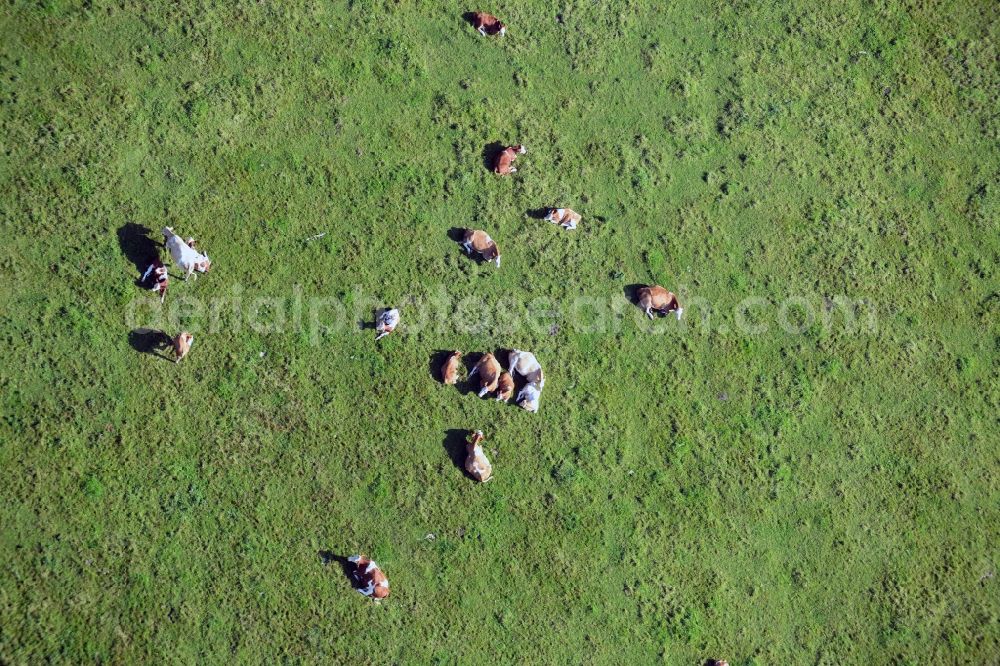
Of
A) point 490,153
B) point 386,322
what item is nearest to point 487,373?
point 386,322

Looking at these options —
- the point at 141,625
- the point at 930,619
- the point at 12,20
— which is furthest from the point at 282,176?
the point at 930,619

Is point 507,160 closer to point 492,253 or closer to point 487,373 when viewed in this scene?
point 492,253

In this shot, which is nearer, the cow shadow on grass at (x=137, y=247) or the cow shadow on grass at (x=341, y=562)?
the cow shadow on grass at (x=341, y=562)

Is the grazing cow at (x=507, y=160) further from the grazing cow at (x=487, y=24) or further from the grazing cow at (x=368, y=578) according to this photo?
the grazing cow at (x=368, y=578)

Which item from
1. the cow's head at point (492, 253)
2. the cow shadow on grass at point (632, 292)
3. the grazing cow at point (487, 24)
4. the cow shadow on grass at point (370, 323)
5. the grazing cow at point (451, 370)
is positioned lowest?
the grazing cow at point (451, 370)

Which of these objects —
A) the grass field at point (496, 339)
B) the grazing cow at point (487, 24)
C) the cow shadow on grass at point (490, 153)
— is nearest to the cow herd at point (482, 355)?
the cow shadow on grass at point (490, 153)
